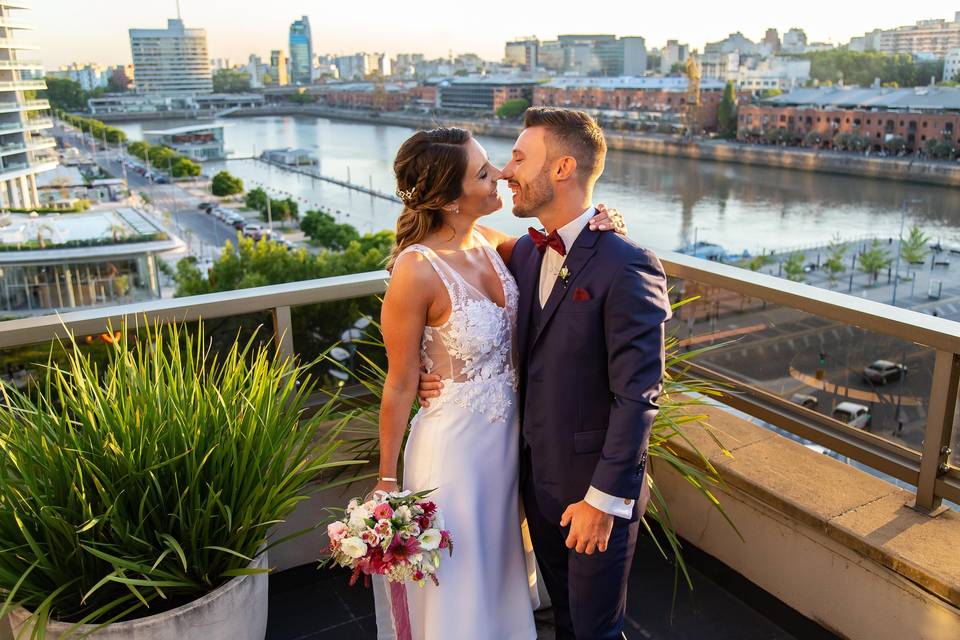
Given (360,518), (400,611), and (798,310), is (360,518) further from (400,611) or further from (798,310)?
(798,310)

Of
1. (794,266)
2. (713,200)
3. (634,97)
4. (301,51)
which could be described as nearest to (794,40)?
(634,97)

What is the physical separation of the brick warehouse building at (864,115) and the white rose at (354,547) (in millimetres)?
57651

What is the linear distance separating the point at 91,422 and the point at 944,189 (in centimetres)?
5419

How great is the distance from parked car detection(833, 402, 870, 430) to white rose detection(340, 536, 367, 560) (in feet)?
3.43

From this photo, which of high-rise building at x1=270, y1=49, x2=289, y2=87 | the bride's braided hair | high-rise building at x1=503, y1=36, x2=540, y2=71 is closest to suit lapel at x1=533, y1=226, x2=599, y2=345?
the bride's braided hair

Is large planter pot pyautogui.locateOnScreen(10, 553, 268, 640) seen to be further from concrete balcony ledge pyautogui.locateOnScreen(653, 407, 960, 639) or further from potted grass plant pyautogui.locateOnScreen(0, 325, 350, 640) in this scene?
concrete balcony ledge pyautogui.locateOnScreen(653, 407, 960, 639)

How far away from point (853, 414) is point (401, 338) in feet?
3.28

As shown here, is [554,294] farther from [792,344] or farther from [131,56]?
[131,56]

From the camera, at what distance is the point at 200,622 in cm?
123

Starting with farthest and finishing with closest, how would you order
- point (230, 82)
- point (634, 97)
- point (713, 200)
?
1. point (230, 82)
2. point (634, 97)
3. point (713, 200)

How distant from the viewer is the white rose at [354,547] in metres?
1.21

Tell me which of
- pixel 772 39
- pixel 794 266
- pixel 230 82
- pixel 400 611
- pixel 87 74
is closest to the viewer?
pixel 400 611

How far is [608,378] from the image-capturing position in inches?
48.4

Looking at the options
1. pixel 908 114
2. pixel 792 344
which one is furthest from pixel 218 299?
pixel 908 114
